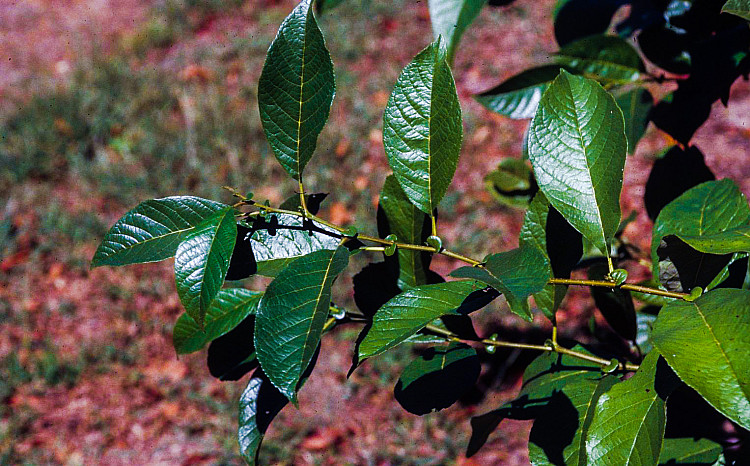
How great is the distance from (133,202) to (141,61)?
1443mm

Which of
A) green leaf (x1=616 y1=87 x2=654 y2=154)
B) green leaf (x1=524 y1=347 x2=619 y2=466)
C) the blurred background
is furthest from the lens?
the blurred background

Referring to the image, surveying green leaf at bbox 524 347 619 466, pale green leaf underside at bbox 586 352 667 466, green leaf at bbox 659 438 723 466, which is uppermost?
pale green leaf underside at bbox 586 352 667 466

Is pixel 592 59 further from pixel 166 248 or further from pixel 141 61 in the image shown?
pixel 141 61

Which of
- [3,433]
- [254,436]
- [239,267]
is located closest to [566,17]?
[239,267]

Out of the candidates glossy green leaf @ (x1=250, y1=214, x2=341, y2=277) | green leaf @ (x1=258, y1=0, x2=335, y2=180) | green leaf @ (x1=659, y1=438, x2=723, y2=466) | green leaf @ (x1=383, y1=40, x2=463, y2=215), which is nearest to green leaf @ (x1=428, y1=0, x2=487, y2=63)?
green leaf @ (x1=383, y1=40, x2=463, y2=215)

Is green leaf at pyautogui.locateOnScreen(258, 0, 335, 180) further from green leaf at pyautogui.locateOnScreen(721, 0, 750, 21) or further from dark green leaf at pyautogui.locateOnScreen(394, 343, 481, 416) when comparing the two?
green leaf at pyautogui.locateOnScreen(721, 0, 750, 21)

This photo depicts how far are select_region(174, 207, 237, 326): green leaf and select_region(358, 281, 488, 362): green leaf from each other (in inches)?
6.6

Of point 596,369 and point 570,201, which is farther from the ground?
point 570,201

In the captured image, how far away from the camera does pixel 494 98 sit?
1169 millimetres

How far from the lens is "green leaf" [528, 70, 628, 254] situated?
0.80 m

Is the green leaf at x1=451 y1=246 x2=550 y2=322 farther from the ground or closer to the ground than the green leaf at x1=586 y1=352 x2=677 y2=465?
farther from the ground

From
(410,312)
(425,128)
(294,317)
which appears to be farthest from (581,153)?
(294,317)

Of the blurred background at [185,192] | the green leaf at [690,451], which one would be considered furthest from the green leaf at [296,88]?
the blurred background at [185,192]

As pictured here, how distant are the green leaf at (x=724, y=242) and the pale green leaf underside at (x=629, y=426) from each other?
5.7 inches
